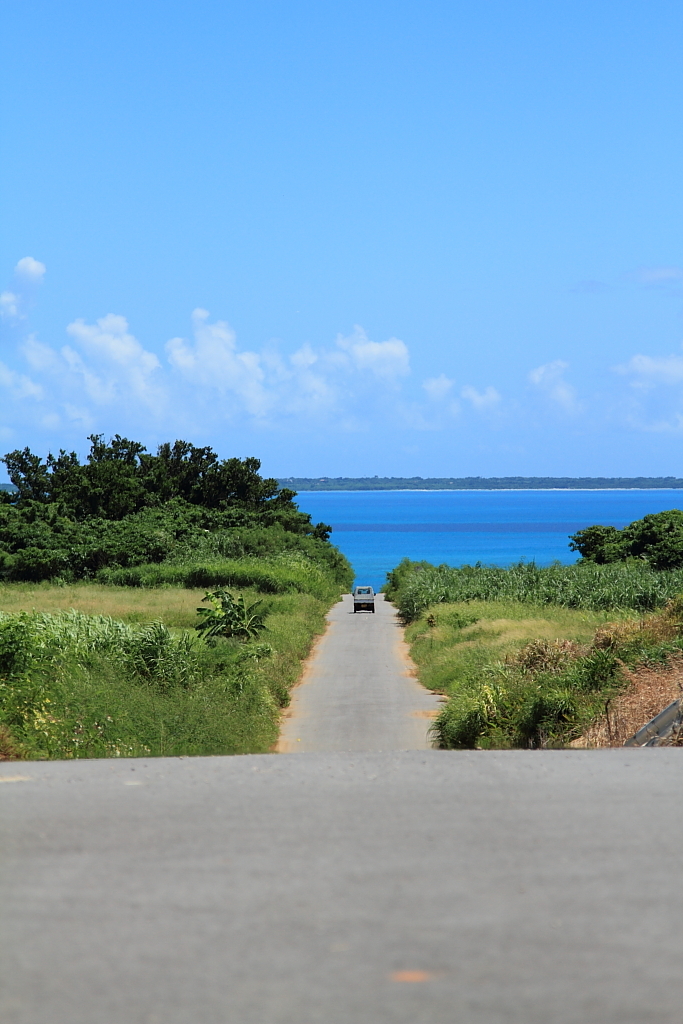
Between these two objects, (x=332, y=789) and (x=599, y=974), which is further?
(x=332, y=789)

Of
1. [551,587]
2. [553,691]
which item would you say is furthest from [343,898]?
[551,587]

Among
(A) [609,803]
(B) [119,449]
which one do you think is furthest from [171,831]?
(B) [119,449]

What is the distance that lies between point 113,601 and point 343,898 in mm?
40112

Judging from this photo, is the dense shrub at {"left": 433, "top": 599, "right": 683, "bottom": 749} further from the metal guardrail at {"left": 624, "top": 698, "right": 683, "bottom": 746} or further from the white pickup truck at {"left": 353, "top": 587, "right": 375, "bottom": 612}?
the white pickup truck at {"left": 353, "top": 587, "right": 375, "bottom": 612}

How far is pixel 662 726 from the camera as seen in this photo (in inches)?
450

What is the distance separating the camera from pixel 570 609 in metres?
38.4

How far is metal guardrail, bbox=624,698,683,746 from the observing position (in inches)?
443

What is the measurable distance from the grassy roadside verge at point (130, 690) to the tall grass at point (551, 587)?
14063mm

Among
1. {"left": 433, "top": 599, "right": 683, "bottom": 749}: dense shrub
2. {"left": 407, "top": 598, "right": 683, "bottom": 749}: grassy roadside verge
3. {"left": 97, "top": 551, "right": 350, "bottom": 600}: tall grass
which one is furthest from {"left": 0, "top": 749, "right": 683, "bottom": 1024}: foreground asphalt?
{"left": 97, "top": 551, "right": 350, "bottom": 600}: tall grass

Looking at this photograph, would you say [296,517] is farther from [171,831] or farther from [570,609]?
[171,831]

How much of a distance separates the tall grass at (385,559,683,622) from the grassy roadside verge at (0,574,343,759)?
554 inches

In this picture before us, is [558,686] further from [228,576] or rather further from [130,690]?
[228,576]

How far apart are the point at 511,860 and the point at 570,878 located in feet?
1.31

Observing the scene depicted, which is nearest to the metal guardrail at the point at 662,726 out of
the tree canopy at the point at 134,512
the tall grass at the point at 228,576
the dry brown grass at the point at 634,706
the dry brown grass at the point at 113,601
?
the dry brown grass at the point at 634,706
